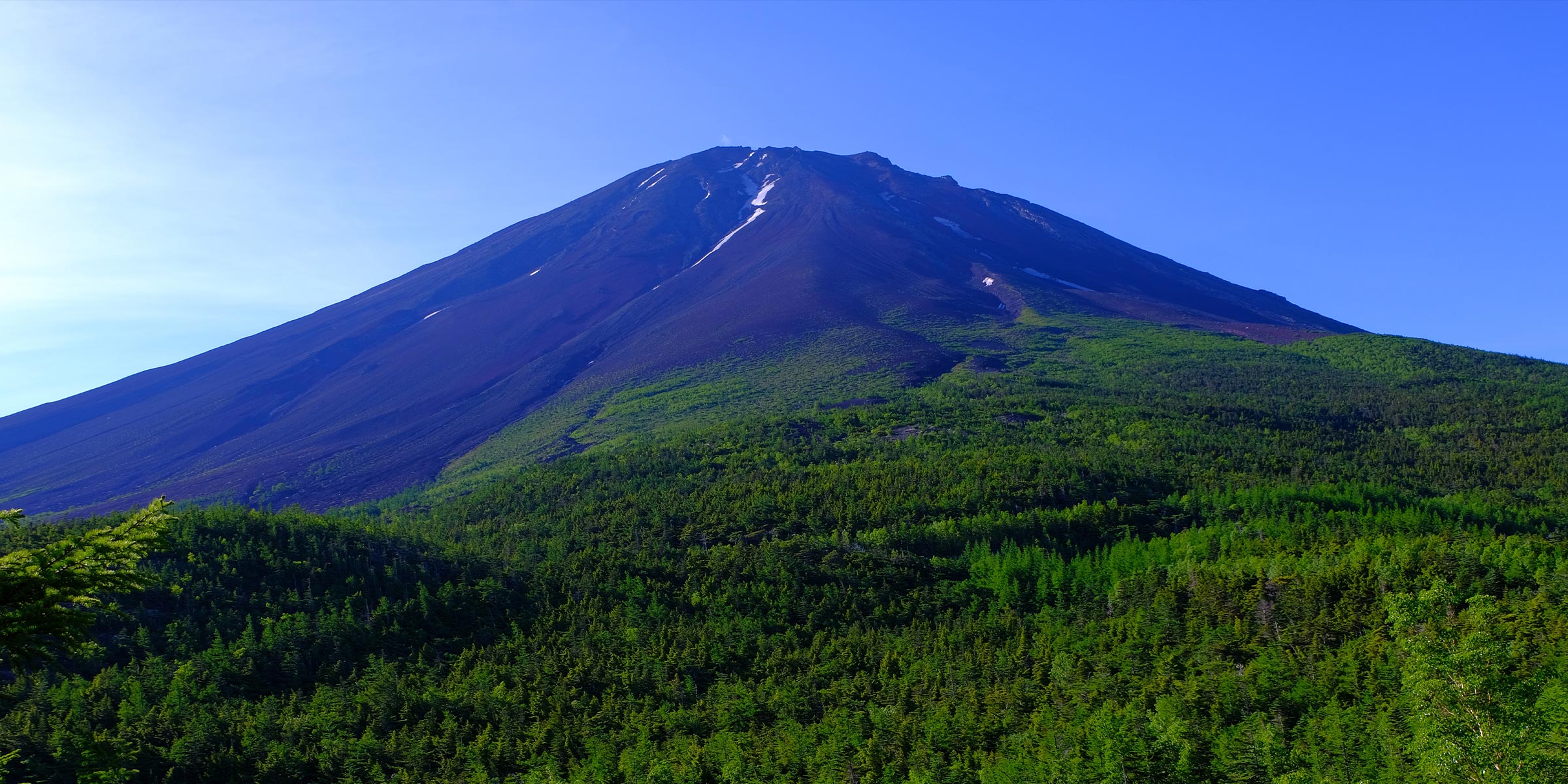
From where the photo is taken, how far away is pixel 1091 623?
5553cm

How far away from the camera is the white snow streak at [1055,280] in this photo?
189 metres

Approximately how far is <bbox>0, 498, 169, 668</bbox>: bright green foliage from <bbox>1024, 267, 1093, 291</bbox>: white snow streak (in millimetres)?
187951

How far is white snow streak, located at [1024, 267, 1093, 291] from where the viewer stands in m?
189

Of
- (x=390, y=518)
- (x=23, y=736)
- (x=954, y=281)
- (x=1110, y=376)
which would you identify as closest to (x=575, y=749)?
(x=23, y=736)

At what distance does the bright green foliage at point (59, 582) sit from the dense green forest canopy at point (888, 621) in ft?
10.6

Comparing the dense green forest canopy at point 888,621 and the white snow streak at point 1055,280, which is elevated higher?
the white snow streak at point 1055,280

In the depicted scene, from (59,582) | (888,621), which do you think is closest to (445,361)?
(888,621)

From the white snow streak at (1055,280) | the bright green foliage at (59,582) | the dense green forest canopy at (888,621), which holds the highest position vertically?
the white snow streak at (1055,280)

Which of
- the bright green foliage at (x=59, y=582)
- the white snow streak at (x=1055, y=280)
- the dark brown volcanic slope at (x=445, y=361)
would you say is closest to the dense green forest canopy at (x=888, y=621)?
the bright green foliage at (x=59, y=582)

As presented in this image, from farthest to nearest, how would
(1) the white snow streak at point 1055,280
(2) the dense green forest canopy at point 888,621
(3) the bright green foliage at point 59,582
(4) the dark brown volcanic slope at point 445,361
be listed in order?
(1) the white snow streak at point 1055,280, (4) the dark brown volcanic slope at point 445,361, (2) the dense green forest canopy at point 888,621, (3) the bright green foliage at point 59,582

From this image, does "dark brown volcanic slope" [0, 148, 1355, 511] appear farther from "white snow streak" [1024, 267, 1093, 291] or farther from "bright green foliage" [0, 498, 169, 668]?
"bright green foliage" [0, 498, 169, 668]

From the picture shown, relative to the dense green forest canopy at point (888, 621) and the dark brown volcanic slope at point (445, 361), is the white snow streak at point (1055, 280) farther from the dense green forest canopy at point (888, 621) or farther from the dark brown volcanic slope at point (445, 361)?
the dense green forest canopy at point (888, 621)

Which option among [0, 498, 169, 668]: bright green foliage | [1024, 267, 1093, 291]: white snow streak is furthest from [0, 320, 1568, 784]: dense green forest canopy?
[1024, 267, 1093, 291]: white snow streak

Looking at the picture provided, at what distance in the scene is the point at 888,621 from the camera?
62250 mm
